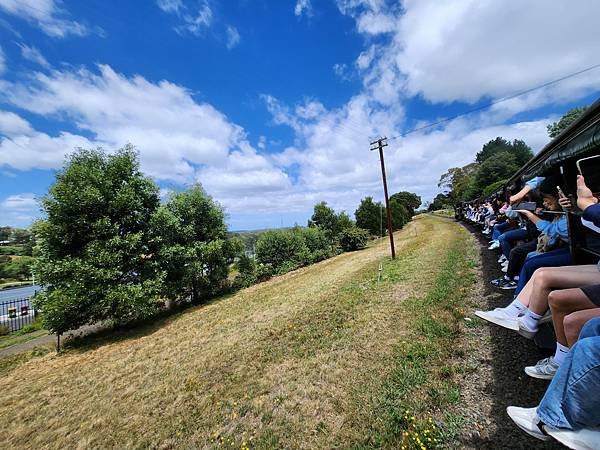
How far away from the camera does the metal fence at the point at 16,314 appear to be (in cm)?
1405

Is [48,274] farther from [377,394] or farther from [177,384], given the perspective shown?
[377,394]

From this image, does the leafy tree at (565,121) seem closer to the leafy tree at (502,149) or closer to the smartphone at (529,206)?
the leafy tree at (502,149)

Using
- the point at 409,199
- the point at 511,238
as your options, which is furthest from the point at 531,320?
the point at 409,199

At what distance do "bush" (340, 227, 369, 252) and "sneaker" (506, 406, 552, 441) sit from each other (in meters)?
26.8

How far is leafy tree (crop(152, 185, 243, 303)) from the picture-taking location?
36.2 ft

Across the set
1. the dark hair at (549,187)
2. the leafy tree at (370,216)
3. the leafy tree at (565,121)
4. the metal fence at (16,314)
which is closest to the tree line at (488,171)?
the leafy tree at (565,121)

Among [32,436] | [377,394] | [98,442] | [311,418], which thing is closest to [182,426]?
[98,442]

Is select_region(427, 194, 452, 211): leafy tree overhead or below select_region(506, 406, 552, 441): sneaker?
overhead

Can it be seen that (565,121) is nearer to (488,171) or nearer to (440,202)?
(488,171)

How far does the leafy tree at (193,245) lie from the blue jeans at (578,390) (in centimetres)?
1166

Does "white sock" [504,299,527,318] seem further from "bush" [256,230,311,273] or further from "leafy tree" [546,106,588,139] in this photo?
"leafy tree" [546,106,588,139]

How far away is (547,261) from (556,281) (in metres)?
1.09

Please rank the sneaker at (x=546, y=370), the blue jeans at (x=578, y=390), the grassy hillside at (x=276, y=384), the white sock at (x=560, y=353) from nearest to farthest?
1. the blue jeans at (x=578, y=390)
2. the white sock at (x=560, y=353)
3. the sneaker at (x=546, y=370)
4. the grassy hillside at (x=276, y=384)

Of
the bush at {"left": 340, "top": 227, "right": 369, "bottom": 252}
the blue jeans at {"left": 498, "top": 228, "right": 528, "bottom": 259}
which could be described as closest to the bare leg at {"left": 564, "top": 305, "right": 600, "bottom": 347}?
the blue jeans at {"left": 498, "top": 228, "right": 528, "bottom": 259}
